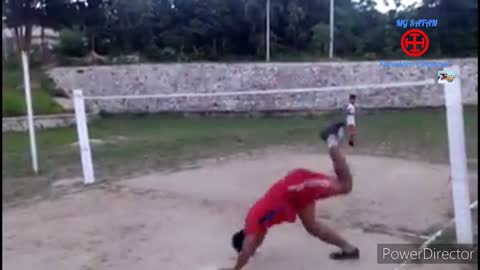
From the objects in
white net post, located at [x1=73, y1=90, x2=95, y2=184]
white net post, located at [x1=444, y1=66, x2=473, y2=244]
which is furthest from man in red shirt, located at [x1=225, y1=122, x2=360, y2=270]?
white net post, located at [x1=73, y1=90, x2=95, y2=184]

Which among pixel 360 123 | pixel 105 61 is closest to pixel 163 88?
pixel 105 61

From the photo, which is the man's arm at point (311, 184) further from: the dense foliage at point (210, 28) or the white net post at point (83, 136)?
the dense foliage at point (210, 28)

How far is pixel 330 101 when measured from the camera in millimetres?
24406

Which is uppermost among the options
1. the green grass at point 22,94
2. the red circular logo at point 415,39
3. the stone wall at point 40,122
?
the red circular logo at point 415,39

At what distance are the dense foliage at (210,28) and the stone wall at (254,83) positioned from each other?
5.57 ft

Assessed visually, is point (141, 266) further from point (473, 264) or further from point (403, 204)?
point (403, 204)

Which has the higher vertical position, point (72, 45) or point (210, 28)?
point (210, 28)

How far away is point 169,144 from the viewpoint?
1342cm

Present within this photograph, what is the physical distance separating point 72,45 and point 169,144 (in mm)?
17956

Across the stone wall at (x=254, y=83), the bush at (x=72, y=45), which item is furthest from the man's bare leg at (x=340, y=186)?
the bush at (x=72, y=45)

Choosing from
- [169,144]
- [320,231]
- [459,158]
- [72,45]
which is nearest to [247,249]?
[320,231]

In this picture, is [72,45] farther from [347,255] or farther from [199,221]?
[347,255]

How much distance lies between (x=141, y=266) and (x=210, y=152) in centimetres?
665

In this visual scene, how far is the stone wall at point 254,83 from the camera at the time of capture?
24047mm
